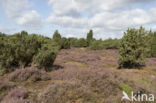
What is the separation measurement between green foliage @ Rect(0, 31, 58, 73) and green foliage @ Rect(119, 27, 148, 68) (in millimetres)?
9661

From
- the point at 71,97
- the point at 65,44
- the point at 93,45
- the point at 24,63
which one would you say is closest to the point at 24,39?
the point at 24,63

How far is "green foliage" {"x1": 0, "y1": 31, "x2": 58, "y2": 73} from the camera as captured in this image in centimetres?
958

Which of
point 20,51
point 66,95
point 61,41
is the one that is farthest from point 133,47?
point 61,41

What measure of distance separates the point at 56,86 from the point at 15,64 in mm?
6628

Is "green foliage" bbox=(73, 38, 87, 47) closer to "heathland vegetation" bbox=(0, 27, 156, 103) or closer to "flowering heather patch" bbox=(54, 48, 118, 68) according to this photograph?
"flowering heather patch" bbox=(54, 48, 118, 68)

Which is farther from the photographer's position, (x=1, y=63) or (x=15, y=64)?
(x=15, y=64)

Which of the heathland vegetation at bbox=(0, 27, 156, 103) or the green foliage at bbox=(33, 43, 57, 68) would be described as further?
the green foliage at bbox=(33, 43, 57, 68)

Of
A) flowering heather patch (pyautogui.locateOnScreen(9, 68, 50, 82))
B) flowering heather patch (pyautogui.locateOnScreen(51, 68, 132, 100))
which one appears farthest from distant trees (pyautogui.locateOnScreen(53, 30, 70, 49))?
flowering heather patch (pyautogui.locateOnScreen(51, 68, 132, 100))

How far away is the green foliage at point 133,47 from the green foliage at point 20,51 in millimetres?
9661

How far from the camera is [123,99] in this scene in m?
4.72

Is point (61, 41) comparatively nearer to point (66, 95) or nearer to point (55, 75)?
point (55, 75)

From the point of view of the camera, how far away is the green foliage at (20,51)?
9.58 meters

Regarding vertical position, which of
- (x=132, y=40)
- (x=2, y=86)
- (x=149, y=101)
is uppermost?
(x=132, y=40)

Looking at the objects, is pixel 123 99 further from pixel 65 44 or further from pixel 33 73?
pixel 65 44
